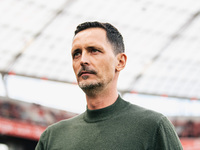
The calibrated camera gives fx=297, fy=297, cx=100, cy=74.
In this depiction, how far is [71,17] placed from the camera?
20.7 metres

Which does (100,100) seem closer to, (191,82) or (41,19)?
(41,19)

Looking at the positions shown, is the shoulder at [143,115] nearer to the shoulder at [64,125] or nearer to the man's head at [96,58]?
the man's head at [96,58]

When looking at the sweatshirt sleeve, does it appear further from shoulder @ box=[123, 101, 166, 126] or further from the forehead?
the forehead

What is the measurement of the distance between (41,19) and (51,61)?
575cm

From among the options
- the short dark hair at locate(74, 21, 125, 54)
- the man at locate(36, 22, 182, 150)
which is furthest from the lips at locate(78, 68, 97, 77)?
the short dark hair at locate(74, 21, 125, 54)

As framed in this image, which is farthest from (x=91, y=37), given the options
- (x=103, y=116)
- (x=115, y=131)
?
(x=115, y=131)

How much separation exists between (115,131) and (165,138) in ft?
1.05

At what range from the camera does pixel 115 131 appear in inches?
72.9

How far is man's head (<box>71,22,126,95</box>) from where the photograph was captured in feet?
6.46

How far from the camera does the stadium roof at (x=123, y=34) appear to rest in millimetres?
19875

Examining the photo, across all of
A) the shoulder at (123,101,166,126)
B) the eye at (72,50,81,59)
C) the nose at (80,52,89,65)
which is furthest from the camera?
the eye at (72,50,81,59)

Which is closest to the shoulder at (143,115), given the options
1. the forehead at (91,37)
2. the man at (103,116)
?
the man at (103,116)

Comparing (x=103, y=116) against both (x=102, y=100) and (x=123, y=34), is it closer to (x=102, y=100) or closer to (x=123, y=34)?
(x=102, y=100)

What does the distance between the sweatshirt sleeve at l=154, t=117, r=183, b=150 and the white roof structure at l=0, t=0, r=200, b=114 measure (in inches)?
705
